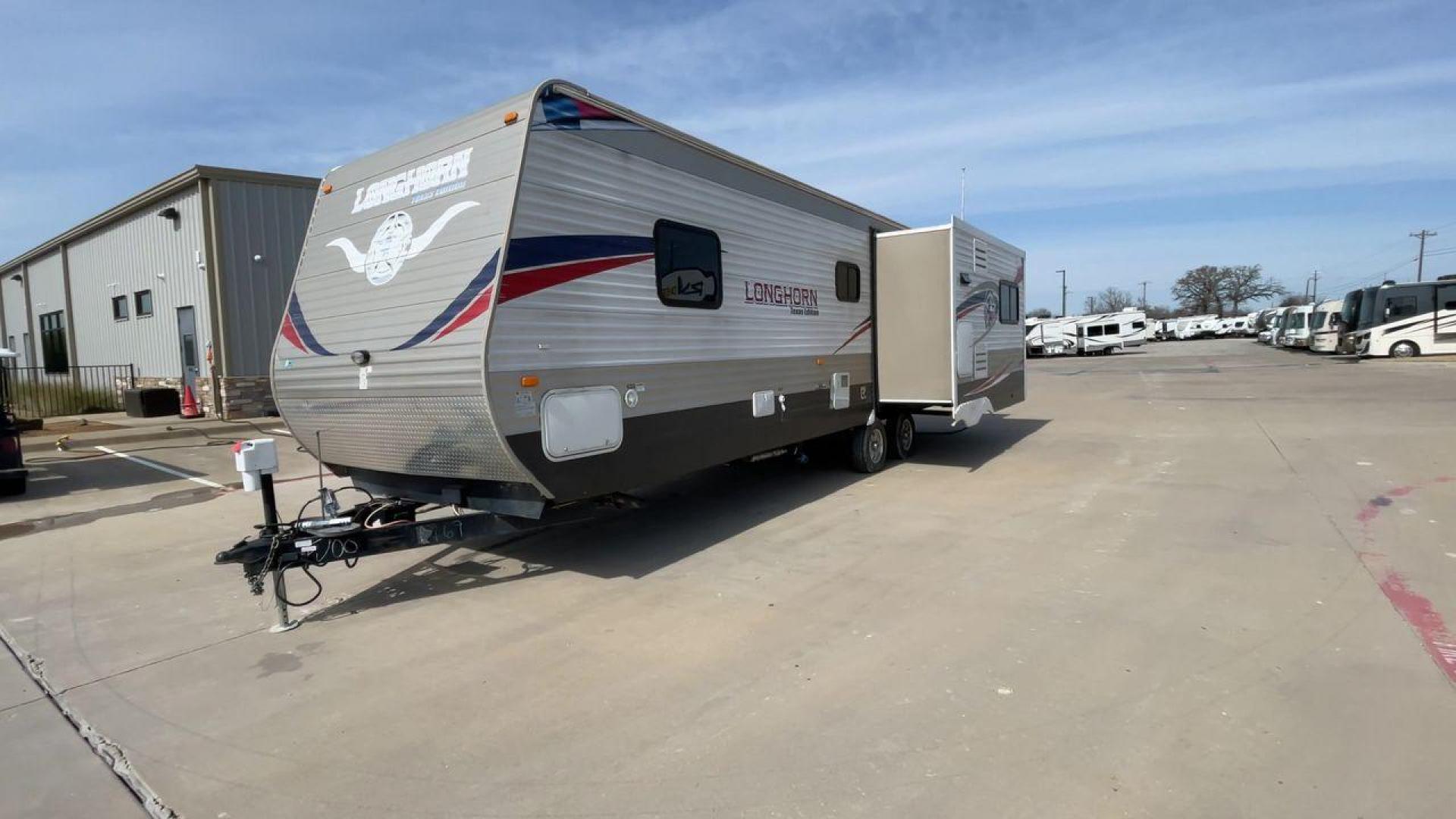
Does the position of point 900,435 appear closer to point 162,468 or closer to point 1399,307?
point 162,468

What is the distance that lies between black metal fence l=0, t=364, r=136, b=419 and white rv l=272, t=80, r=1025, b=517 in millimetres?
18198

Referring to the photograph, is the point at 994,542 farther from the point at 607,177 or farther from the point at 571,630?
the point at 607,177

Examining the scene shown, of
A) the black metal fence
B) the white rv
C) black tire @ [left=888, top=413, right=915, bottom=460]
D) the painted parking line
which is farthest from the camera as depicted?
the black metal fence

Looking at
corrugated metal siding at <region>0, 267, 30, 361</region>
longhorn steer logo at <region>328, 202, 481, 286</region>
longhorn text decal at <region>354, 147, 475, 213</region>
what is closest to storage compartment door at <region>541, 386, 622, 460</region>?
longhorn steer logo at <region>328, 202, 481, 286</region>

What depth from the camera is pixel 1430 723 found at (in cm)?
334

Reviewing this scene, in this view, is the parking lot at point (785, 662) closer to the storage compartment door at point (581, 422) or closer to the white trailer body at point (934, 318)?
the storage compartment door at point (581, 422)

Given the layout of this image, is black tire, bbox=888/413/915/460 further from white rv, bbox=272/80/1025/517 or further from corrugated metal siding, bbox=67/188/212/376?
corrugated metal siding, bbox=67/188/212/376

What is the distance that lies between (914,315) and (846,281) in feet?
3.23

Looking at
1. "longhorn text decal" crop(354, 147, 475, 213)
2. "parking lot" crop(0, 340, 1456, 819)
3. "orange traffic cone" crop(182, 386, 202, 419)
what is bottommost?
"parking lot" crop(0, 340, 1456, 819)

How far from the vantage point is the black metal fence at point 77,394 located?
1938cm

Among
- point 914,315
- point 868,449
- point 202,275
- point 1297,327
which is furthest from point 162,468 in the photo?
point 1297,327

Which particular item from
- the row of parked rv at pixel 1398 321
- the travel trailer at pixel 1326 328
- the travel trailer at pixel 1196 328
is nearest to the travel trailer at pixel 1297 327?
the travel trailer at pixel 1326 328

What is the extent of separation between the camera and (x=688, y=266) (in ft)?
20.5

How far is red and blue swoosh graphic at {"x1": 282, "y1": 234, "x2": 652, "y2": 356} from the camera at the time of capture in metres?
4.66
